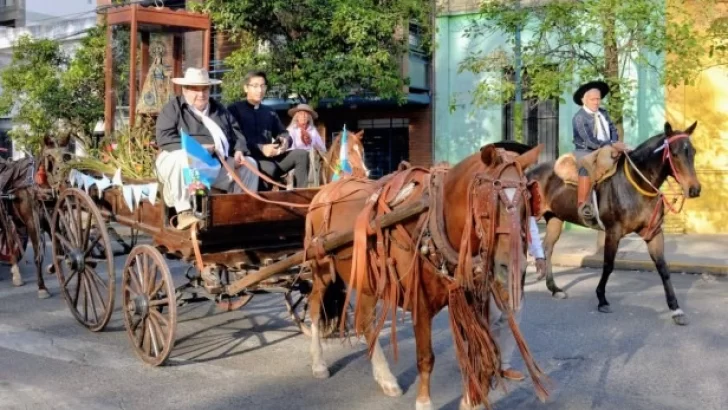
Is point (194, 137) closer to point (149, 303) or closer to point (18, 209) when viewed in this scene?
point (149, 303)

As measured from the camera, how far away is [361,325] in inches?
224

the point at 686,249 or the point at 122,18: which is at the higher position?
the point at 122,18

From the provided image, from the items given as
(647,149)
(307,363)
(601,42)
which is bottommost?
(307,363)

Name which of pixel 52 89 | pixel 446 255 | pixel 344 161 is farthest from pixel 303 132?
pixel 52 89

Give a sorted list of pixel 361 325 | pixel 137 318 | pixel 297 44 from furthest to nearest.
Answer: pixel 297 44 → pixel 137 318 → pixel 361 325

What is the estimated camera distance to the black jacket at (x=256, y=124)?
7.77m

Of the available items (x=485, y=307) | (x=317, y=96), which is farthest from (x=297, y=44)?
(x=485, y=307)

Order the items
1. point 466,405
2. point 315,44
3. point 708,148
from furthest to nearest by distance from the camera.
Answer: point 708,148 < point 315,44 < point 466,405

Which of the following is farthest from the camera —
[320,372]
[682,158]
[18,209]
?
[18,209]

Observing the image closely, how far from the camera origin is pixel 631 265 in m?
12.2

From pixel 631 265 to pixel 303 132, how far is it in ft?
22.1

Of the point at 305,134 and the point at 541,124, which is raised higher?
the point at 541,124

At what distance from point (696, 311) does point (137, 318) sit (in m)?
6.22

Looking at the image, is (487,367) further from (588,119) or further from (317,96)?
(317,96)
